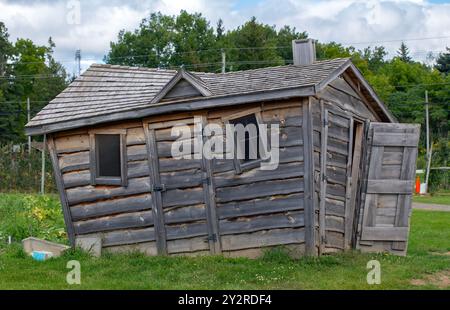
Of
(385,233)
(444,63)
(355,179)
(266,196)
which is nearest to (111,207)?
(266,196)

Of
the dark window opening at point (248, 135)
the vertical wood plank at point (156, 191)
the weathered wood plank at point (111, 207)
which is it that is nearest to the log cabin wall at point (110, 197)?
the weathered wood plank at point (111, 207)

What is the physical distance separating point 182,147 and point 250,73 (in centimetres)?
227

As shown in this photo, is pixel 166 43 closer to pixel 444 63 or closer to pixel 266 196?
pixel 444 63

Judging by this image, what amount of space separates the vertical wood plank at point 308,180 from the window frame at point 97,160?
10.8ft

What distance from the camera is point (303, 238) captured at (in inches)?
448

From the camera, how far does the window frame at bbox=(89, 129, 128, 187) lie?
12383 mm

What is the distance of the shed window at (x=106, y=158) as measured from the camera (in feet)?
41.1

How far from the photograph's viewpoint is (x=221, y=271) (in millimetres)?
10539

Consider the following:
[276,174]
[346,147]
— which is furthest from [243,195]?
[346,147]

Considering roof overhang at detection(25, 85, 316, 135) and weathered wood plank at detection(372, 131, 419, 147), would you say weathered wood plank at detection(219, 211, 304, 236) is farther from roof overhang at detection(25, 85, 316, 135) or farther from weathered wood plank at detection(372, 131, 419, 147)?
weathered wood plank at detection(372, 131, 419, 147)

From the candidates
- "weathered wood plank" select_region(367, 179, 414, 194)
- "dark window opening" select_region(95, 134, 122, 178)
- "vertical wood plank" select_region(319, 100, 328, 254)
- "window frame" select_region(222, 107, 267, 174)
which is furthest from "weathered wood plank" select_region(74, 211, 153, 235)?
"weathered wood plank" select_region(367, 179, 414, 194)

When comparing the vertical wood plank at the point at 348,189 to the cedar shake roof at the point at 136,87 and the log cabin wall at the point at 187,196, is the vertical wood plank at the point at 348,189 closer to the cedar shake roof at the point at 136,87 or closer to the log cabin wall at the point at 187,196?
the cedar shake roof at the point at 136,87

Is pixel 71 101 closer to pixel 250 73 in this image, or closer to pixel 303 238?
pixel 250 73

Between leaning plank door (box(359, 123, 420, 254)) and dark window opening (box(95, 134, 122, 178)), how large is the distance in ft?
15.6
